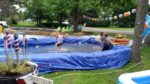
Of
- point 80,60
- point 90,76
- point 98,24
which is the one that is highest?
point 80,60

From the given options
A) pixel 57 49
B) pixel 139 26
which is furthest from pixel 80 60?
pixel 57 49

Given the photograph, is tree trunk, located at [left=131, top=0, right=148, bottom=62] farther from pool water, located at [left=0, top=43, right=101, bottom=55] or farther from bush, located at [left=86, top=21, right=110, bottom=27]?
bush, located at [left=86, top=21, right=110, bottom=27]

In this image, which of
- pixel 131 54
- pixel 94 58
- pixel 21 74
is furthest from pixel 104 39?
pixel 21 74

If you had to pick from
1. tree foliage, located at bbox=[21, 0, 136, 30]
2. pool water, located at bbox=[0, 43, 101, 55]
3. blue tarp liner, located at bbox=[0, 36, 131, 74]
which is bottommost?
pool water, located at bbox=[0, 43, 101, 55]

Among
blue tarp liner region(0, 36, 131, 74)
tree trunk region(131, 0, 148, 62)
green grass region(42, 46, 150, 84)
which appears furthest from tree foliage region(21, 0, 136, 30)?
green grass region(42, 46, 150, 84)

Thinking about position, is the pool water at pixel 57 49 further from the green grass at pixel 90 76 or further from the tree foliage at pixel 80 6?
the tree foliage at pixel 80 6

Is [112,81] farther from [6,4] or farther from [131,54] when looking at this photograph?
[6,4]

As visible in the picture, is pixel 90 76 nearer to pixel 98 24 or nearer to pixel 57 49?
pixel 57 49

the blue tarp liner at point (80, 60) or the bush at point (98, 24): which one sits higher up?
the blue tarp liner at point (80, 60)

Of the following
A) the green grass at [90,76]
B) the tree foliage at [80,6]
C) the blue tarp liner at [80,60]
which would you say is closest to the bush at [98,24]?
the tree foliage at [80,6]

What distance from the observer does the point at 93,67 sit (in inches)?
421

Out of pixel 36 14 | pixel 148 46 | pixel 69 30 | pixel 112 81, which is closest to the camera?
pixel 112 81

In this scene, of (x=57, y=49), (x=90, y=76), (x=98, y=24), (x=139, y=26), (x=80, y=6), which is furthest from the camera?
(x=98, y=24)

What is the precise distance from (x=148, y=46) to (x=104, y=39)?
146 inches
